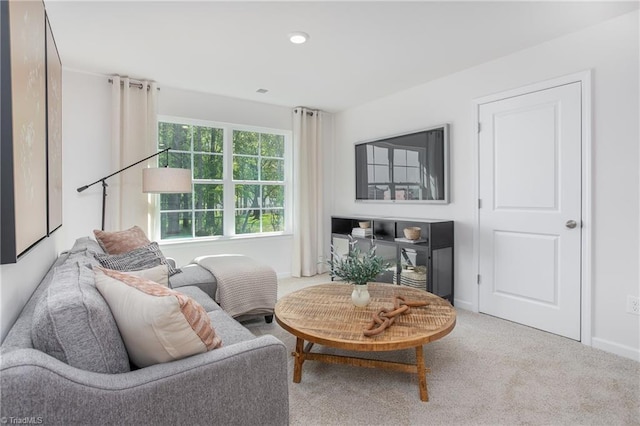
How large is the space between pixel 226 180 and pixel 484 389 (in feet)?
11.6

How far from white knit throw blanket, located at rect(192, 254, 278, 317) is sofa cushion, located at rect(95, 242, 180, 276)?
0.46 metres

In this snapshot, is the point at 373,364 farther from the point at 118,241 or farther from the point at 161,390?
the point at 118,241

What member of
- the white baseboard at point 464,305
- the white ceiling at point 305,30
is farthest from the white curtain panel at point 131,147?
the white baseboard at point 464,305

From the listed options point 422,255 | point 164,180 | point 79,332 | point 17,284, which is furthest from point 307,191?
point 79,332

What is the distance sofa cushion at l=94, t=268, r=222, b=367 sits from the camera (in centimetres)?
110

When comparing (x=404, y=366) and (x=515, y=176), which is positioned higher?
(x=515, y=176)

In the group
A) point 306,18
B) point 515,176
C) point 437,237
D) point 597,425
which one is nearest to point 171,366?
point 597,425

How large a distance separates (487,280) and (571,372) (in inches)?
46.4

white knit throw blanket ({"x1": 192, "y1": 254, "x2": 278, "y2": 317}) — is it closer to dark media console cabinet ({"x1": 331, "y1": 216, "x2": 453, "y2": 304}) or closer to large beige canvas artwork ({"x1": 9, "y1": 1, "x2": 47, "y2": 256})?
dark media console cabinet ({"x1": 331, "y1": 216, "x2": 453, "y2": 304})

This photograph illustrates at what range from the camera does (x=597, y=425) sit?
1686 mm

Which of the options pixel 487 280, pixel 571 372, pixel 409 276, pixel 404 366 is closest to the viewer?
pixel 404 366

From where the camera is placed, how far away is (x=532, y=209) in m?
2.98

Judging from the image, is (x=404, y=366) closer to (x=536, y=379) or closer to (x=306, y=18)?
(x=536, y=379)

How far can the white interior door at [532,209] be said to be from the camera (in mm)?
2723
